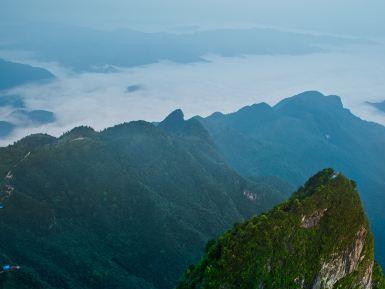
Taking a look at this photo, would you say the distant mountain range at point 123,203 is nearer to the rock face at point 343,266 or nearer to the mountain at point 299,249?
the mountain at point 299,249

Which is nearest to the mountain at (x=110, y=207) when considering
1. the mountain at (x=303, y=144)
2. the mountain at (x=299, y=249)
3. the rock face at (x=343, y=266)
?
the mountain at (x=299, y=249)

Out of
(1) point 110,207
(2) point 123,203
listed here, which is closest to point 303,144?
(2) point 123,203

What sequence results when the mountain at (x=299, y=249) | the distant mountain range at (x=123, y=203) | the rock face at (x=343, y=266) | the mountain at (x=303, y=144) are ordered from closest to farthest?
the mountain at (x=299, y=249) → the rock face at (x=343, y=266) → the distant mountain range at (x=123, y=203) → the mountain at (x=303, y=144)

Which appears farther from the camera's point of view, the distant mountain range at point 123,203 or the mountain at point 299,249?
the distant mountain range at point 123,203

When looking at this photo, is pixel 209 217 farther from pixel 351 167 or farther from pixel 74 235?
pixel 351 167

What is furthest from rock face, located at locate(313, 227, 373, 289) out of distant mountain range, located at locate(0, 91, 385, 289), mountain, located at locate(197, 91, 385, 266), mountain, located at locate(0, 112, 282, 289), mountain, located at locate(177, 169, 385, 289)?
mountain, located at locate(197, 91, 385, 266)

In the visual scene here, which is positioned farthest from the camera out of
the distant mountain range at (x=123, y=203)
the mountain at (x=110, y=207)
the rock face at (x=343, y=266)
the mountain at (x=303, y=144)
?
the mountain at (x=303, y=144)

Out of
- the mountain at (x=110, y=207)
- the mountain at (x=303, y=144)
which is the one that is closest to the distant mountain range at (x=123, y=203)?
the mountain at (x=110, y=207)

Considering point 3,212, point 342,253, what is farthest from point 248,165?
point 342,253
